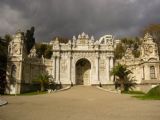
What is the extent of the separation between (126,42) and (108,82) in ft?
95.4

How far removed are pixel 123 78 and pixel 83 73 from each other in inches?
472

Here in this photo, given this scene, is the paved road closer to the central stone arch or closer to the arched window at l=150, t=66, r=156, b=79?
the arched window at l=150, t=66, r=156, b=79

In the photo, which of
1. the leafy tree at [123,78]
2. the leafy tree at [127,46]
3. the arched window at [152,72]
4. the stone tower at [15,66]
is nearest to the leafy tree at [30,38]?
the stone tower at [15,66]

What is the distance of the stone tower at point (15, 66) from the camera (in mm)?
46831

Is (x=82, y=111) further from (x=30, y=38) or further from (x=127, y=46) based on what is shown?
(x=127, y=46)

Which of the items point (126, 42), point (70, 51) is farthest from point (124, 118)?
point (126, 42)

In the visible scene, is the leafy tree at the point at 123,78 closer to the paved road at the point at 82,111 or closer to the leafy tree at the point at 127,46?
the leafy tree at the point at 127,46

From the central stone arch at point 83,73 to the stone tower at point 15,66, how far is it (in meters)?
13.8

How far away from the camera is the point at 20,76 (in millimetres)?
48125

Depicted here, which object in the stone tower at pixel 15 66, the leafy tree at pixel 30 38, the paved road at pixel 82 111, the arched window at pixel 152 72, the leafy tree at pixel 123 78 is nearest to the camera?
the paved road at pixel 82 111

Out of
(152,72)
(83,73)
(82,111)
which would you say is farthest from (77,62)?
(82,111)

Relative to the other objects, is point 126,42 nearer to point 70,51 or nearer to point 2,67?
point 70,51

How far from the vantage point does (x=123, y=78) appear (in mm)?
49656

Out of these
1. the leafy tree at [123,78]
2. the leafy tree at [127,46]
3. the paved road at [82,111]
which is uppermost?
the leafy tree at [127,46]
